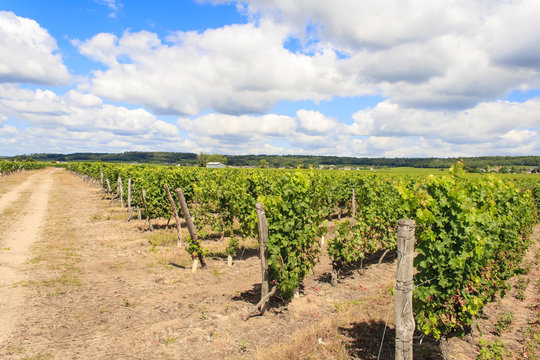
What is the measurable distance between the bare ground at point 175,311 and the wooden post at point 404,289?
0.30 m

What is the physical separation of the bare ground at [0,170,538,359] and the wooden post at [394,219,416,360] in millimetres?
299

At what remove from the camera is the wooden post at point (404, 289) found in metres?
3.89

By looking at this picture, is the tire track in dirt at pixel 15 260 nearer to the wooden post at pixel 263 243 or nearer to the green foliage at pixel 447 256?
the wooden post at pixel 263 243

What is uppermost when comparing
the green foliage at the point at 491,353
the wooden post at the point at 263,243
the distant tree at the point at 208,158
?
the distant tree at the point at 208,158

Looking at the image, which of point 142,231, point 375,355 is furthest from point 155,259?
point 375,355

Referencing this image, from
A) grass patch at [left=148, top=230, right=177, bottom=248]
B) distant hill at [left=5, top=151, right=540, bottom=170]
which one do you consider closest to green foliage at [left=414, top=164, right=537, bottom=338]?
grass patch at [left=148, top=230, right=177, bottom=248]

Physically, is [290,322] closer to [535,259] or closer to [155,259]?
[155,259]

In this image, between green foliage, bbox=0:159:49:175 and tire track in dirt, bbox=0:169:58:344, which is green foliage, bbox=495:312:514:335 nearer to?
tire track in dirt, bbox=0:169:58:344

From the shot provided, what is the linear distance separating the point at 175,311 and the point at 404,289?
496cm

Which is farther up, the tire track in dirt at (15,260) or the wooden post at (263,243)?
the wooden post at (263,243)

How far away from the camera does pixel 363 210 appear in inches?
422

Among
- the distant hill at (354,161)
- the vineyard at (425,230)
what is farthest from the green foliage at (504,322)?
the distant hill at (354,161)

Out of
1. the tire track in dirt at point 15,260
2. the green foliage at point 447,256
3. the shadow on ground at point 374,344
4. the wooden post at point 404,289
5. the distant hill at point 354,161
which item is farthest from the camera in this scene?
the distant hill at point 354,161

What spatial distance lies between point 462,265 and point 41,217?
20.2 m
